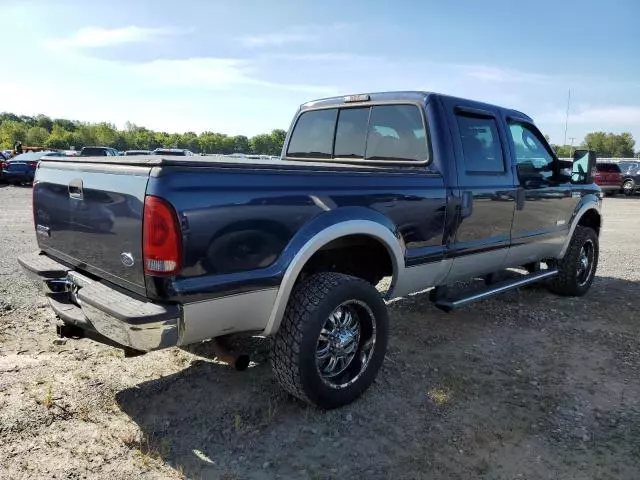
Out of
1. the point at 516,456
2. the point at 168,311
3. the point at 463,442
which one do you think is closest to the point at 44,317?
the point at 168,311

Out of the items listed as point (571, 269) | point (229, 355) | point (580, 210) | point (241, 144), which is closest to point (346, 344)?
point (229, 355)

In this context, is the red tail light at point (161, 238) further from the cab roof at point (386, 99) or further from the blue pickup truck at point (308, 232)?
the cab roof at point (386, 99)

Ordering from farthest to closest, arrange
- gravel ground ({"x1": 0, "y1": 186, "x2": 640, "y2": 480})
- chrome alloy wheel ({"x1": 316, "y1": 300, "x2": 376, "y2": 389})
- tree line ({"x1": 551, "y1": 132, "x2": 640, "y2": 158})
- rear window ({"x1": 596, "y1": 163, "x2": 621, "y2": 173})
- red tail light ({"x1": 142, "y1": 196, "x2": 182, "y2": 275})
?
1. tree line ({"x1": 551, "y1": 132, "x2": 640, "y2": 158})
2. rear window ({"x1": 596, "y1": 163, "x2": 621, "y2": 173})
3. chrome alloy wheel ({"x1": 316, "y1": 300, "x2": 376, "y2": 389})
4. gravel ground ({"x1": 0, "y1": 186, "x2": 640, "y2": 480})
5. red tail light ({"x1": 142, "y1": 196, "x2": 182, "y2": 275})

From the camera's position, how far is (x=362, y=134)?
430 centimetres

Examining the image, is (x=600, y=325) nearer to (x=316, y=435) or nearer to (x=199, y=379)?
(x=316, y=435)

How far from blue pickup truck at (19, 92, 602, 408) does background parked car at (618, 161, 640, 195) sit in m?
23.3

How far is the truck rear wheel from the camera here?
286 centimetres

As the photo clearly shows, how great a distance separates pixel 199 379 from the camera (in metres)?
3.47

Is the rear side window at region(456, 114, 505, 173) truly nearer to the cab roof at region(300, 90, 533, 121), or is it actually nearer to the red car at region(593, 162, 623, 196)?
the cab roof at region(300, 90, 533, 121)

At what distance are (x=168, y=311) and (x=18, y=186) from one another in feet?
68.6

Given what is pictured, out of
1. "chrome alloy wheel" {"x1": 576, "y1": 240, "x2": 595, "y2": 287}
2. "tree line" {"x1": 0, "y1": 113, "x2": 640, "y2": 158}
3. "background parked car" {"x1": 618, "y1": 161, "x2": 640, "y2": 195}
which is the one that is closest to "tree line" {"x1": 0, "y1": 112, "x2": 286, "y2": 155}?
"tree line" {"x1": 0, "y1": 113, "x2": 640, "y2": 158}

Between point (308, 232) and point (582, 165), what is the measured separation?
152 inches

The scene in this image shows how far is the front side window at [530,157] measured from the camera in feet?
15.3

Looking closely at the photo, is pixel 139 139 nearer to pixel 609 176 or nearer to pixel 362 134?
pixel 609 176
